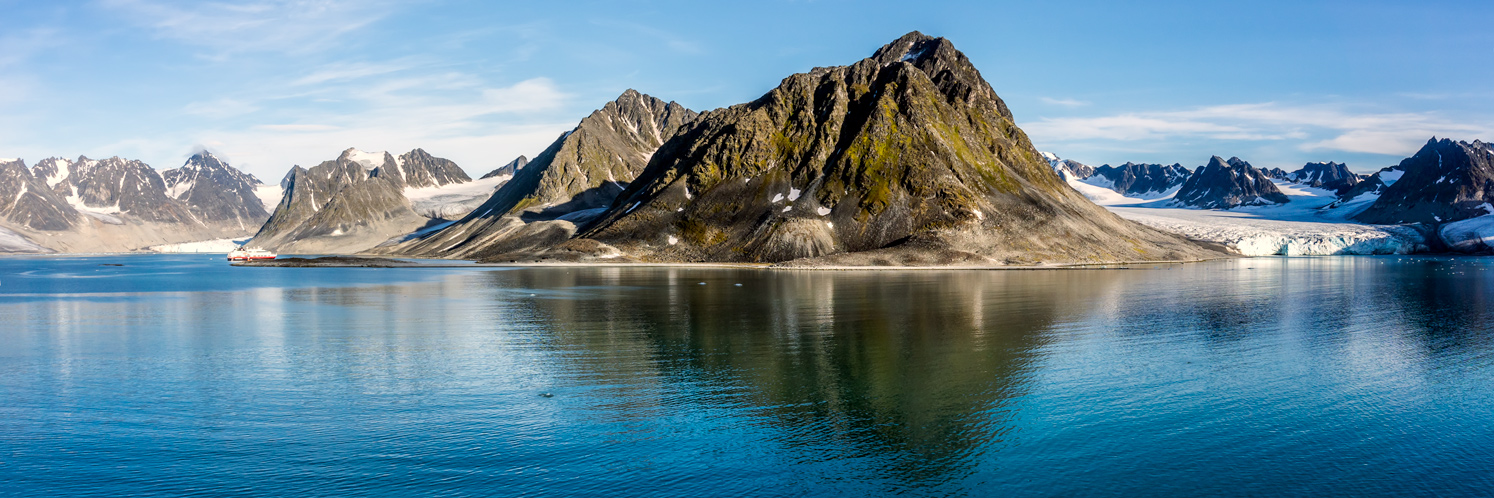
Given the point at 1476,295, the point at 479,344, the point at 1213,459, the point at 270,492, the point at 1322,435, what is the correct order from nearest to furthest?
the point at 270,492 < the point at 1213,459 < the point at 1322,435 < the point at 479,344 < the point at 1476,295

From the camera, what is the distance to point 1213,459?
1107 inches

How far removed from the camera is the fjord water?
26.3 meters

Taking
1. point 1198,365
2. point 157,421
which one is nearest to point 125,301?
point 157,421

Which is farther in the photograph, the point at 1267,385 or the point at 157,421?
the point at 1267,385

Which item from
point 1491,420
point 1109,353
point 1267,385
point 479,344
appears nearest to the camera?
point 1491,420

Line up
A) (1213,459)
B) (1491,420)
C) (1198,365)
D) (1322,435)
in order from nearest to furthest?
(1213,459) < (1322,435) < (1491,420) < (1198,365)

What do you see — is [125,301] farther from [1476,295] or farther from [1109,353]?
[1476,295]

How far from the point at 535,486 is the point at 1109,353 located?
3446cm

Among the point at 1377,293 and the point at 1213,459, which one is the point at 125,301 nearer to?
the point at 1213,459

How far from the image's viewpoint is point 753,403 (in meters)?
35.5

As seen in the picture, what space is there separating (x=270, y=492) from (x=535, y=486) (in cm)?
719

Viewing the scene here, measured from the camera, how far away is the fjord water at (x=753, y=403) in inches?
1035

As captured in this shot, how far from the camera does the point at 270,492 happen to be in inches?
971

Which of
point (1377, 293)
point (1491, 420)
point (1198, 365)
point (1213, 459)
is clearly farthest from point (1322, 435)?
point (1377, 293)
